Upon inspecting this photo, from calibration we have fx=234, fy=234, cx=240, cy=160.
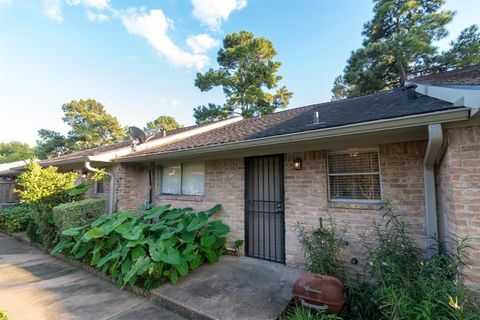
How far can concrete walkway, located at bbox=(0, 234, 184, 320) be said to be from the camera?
10.5ft

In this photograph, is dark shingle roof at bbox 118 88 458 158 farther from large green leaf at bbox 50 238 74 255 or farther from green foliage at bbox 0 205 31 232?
green foliage at bbox 0 205 31 232

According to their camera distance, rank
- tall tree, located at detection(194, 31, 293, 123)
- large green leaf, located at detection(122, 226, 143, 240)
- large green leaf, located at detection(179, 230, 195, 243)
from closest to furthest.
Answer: large green leaf, located at detection(122, 226, 143, 240), large green leaf, located at detection(179, 230, 195, 243), tall tree, located at detection(194, 31, 293, 123)

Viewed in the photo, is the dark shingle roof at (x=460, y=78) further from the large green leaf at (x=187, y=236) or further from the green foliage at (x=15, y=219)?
the green foliage at (x=15, y=219)

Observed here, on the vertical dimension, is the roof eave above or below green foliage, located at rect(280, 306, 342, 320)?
above

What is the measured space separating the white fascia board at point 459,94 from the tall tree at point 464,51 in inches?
529

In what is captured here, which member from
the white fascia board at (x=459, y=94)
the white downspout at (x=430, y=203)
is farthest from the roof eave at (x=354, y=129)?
the white downspout at (x=430, y=203)

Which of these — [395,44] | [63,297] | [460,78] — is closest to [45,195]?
[63,297]

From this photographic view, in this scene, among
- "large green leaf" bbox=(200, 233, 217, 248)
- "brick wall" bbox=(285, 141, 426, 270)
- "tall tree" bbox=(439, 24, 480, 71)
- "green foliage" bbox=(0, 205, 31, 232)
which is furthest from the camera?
"tall tree" bbox=(439, 24, 480, 71)

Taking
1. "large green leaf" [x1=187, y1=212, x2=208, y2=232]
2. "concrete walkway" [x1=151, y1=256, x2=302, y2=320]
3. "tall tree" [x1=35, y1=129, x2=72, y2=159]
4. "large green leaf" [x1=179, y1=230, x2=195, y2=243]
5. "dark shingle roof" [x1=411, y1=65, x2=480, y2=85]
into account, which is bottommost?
"concrete walkway" [x1=151, y1=256, x2=302, y2=320]

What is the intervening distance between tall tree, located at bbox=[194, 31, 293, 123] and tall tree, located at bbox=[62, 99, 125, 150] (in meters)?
13.8

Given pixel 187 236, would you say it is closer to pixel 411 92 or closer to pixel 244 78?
pixel 411 92

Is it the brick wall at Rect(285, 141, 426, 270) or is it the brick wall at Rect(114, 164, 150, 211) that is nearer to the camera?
the brick wall at Rect(285, 141, 426, 270)

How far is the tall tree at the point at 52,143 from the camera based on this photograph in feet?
78.5

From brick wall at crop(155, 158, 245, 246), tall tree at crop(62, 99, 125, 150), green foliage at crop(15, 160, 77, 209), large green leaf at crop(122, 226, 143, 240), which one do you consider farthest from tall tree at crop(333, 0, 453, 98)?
tall tree at crop(62, 99, 125, 150)
